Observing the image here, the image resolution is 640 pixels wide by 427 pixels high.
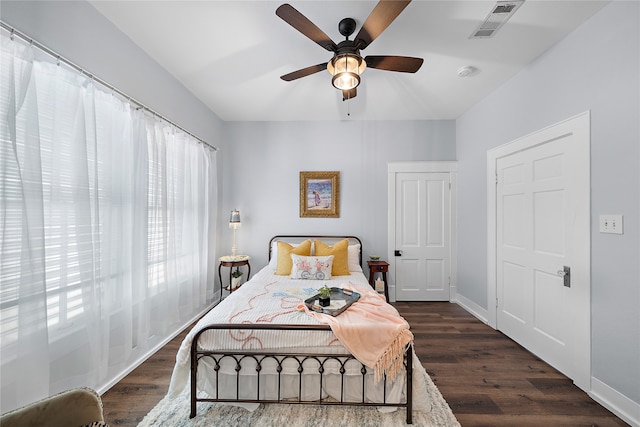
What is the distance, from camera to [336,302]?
219 cm

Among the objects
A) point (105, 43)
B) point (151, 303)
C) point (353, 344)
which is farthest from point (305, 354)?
point (105, 43)

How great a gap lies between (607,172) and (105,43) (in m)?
3.88

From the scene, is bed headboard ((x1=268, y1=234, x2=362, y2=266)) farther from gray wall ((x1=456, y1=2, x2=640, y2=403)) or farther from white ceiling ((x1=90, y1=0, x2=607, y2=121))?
gray wall ((x1=456, y1=2, x2=640, y2=403))

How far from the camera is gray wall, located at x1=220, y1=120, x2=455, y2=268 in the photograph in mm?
4098

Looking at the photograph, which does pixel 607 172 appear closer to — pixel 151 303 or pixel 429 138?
pixel 429 138

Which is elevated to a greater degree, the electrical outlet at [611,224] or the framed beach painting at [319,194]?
the framed beach painting at [319,194]

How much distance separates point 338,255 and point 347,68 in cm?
222

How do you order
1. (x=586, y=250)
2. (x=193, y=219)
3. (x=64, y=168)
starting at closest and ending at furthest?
(x=64, y=168) < (x=586, y=250) < (x=193, y=219)

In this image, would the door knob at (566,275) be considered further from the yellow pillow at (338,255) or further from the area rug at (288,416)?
the yellow pillow at (338,255)

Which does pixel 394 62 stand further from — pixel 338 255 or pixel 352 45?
pixel 338 255

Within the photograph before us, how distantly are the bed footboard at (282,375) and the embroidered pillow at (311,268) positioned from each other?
1331 millimetres

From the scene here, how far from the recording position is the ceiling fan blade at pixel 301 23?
1543 mm

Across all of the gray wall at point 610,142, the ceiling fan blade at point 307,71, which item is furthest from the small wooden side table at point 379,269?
the ceiling fan blade at point 307,71

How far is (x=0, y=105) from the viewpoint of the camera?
1.37 m
